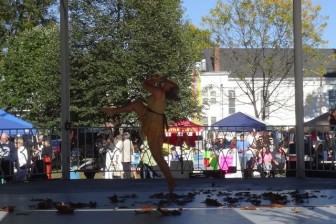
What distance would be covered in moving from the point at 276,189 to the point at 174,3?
2881 cm

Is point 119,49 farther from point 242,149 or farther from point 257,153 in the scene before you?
point 257,153

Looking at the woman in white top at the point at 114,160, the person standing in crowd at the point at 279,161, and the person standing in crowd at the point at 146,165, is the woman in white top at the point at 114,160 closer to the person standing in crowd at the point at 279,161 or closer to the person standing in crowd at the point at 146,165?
the person standing in crowd at the point at 146,165

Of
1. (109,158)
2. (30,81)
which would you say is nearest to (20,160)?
(109,158)

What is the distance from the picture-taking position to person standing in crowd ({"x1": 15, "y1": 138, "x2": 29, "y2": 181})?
14297 millimetres

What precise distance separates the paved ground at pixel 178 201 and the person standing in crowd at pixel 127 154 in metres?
1.92

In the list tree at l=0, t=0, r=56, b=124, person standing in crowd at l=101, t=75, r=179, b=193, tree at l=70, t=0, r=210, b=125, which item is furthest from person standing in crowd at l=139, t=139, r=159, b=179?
tree at l=0, t=0, r=56, b=124

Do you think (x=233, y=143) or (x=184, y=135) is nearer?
(x=184, y=135)

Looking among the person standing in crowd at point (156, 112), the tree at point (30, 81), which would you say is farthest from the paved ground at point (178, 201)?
the tree at point (30, 81)

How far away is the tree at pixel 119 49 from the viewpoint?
1528 inches

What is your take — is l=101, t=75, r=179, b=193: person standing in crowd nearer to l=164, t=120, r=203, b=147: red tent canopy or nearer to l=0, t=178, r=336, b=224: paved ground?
l=0, t=178, r=336, b=224: paved ground

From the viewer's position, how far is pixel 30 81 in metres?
45.4

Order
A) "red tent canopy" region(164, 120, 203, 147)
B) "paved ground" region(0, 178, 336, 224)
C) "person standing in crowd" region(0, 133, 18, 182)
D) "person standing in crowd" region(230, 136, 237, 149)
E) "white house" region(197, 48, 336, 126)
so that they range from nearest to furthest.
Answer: "paved ground" region(0, 178, 336, 224)
"person standing in crowd" region(0, 133, 18, 182)
"red tent canopy" region(164, 120, 203, 147)
"person standing in crowd" region(230, 136, 237, 149)
"white house" region(197, 48, 336, 126)

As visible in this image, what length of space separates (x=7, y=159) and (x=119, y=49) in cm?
2517

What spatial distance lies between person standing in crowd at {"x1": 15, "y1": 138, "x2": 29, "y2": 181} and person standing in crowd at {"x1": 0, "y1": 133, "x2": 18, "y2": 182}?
0.08m
